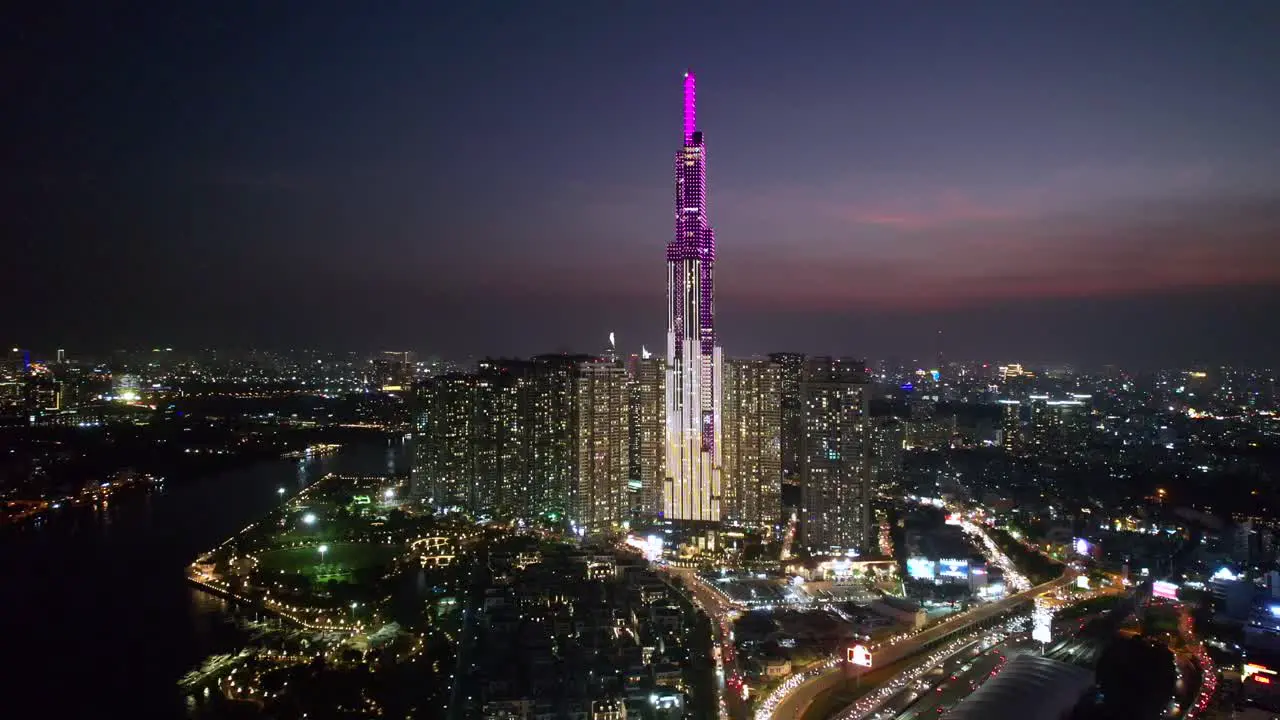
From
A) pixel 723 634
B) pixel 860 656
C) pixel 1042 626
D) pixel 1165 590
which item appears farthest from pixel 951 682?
pixel 1165 590

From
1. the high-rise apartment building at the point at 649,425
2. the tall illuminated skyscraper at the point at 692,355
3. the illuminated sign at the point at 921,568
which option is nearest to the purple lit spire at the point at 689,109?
the tall illuminated skyscraper at the point at 692,355

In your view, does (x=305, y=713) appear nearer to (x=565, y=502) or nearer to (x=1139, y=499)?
(x=565, y=502)

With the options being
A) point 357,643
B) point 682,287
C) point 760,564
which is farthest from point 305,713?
point 682,287

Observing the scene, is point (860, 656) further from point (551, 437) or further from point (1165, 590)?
point (551, 437)

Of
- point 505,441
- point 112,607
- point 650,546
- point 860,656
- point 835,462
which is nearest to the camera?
point 860,656

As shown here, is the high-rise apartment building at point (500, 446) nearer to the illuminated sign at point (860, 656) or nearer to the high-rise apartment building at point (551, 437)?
the high-rise apartment building at point (551, 437)

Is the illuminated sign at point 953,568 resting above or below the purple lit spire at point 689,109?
below
